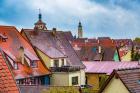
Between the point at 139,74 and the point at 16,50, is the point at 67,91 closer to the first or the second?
the point at 139,74

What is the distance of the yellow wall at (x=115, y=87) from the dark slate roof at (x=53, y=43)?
2585 cm

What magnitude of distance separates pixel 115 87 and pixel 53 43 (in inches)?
1180

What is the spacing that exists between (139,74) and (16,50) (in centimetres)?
2432

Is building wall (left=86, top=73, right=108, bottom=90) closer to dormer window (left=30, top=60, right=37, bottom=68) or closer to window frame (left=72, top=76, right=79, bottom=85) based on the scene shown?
window frame (left=72, top=76, right=79, bottom=85)

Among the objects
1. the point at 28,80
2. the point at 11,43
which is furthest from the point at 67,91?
the point at 11,43

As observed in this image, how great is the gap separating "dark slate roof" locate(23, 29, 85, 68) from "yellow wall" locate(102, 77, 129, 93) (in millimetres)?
25853

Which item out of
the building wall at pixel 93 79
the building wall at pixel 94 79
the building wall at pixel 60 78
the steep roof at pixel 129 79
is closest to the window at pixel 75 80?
the building wall at pixel 60 78

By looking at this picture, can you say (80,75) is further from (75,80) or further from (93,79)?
(93,79)

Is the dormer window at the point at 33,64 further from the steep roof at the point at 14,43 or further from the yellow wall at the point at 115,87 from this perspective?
the yellow wall at the point at 115,87

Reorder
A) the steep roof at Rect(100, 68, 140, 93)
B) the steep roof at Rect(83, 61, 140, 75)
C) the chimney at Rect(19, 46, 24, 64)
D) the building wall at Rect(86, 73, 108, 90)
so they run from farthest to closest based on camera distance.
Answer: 1. the steep roof at Rect(83, 61, 140, 75)
2. the building wall at Rect(86, 73, 108, 90)
3. the chimney at Rect(19, 46, 24, 64)
4. the steep roof at Rect(100, 68, 140, 93)

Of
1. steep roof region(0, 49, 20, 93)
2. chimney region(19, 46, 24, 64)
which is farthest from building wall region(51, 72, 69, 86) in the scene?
steep roof region(0, 49, 20, 93)

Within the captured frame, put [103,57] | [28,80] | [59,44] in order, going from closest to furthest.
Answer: [28,80]
[59,44]
[103,57]

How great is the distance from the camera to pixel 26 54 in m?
57.3

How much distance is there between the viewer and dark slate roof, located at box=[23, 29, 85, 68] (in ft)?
203
